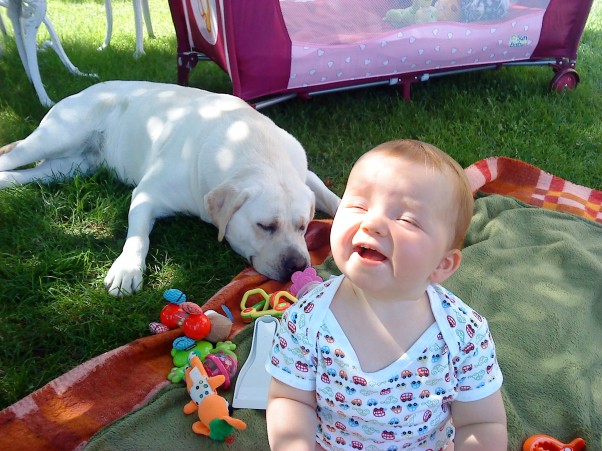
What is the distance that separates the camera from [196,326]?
227 centimetres

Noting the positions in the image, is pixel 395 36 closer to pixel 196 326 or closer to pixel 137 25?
pixel 137 25

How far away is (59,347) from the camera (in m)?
2.29

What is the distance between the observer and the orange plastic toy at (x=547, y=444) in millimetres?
1938

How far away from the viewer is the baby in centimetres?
132

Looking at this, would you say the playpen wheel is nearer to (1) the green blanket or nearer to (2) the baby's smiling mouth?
(1) the green blanket

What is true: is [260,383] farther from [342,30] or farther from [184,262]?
[342,30]

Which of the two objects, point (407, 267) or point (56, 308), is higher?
point (407, 267)

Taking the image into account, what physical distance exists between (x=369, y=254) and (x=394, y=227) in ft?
0.27

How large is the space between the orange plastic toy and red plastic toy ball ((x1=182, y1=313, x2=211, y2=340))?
122 cm

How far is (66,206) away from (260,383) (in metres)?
1.68

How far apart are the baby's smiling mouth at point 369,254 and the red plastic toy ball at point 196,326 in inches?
44.5

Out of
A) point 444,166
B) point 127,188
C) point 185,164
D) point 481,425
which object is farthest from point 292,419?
point 127,188

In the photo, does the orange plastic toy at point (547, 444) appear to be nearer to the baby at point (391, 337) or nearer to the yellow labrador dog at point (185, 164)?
the baby at point (391, 337)

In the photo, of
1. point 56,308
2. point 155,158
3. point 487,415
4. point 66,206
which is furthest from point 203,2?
point 487,415
